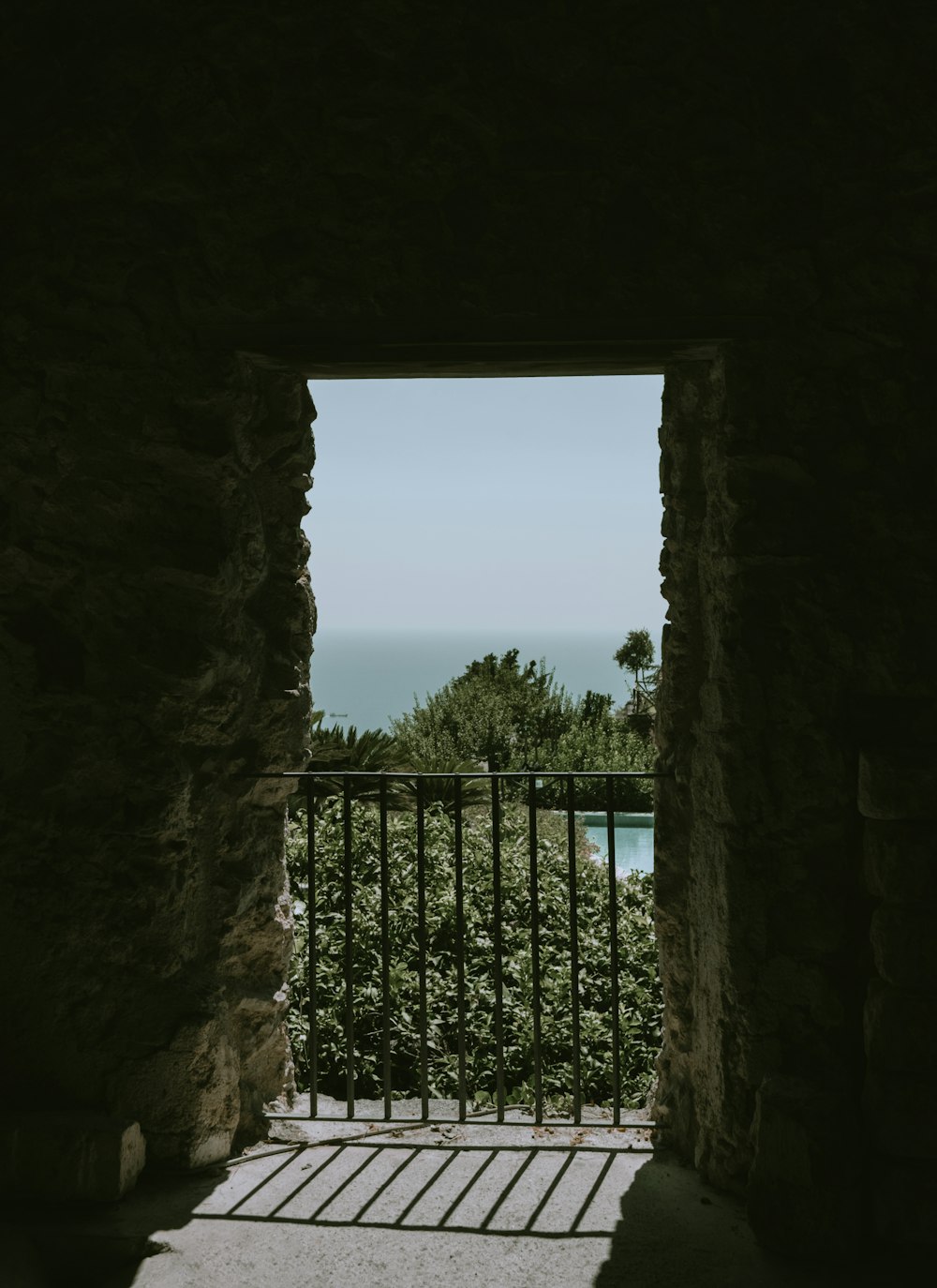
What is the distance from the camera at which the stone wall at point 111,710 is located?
8.18ft

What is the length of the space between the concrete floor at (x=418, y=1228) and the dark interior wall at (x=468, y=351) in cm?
14

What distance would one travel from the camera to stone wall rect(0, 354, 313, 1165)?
2.49 meters

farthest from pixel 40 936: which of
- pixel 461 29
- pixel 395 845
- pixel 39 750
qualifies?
pixel 395 845

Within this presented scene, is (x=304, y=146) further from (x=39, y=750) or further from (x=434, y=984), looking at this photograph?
(x=434, y=984)

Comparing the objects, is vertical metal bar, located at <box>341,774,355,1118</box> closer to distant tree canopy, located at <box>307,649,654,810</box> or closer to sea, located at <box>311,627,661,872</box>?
sea, located at <box>311,627,661,872</box>

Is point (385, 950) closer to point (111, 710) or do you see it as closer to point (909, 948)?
point (111, 710)

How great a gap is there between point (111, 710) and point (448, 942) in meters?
3.00

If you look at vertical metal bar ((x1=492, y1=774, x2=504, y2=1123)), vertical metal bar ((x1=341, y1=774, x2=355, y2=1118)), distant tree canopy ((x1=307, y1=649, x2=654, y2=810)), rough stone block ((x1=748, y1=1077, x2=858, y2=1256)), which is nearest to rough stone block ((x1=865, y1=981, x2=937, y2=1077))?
rough stone block ((x1=748, y1=1077, x2=858, y2=1256))

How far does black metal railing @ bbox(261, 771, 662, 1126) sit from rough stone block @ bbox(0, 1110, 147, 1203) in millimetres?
616

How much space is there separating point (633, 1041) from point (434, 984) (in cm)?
97

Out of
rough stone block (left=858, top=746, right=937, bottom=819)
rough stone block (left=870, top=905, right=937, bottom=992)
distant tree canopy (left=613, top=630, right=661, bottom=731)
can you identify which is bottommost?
rough stone block (left=870, top=905, right=937, bottom=992)

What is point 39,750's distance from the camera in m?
2.53

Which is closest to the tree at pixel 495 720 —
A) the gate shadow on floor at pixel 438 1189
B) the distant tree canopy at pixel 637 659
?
the distant tree canopy at pixel 637 659

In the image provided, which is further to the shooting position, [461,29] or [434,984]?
[434,984]
